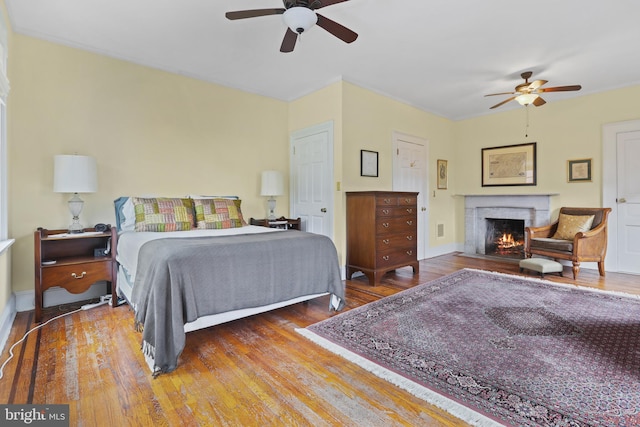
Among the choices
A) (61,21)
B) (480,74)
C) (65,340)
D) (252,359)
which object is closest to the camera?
(252,359)

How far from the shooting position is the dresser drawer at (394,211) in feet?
12.5

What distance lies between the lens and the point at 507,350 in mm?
2104

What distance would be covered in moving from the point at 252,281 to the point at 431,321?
1523 mm

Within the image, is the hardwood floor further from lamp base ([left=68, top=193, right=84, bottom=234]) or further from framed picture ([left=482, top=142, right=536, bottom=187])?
framed picture ([left=482, top=142, right=536, bottom=187])

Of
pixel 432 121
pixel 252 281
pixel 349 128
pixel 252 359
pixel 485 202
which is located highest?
pixel 432 121

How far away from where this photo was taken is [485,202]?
566 cm

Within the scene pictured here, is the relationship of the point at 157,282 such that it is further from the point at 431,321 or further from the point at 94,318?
the point at 431,321

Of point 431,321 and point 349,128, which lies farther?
point 349,128

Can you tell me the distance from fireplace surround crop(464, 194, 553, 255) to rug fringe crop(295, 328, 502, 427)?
4539 millimetres

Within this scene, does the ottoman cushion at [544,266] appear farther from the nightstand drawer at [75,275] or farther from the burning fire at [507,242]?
the nightstand drawer at [75,275]

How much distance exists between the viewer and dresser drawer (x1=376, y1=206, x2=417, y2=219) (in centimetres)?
379

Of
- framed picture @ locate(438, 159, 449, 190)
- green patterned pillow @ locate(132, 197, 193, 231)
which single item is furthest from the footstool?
green patterned pillow @ locate(132, 197, 193, 231)

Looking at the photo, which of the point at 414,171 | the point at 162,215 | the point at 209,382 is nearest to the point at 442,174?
the point at 414,171

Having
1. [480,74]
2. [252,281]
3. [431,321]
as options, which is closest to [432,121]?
[480,74]
